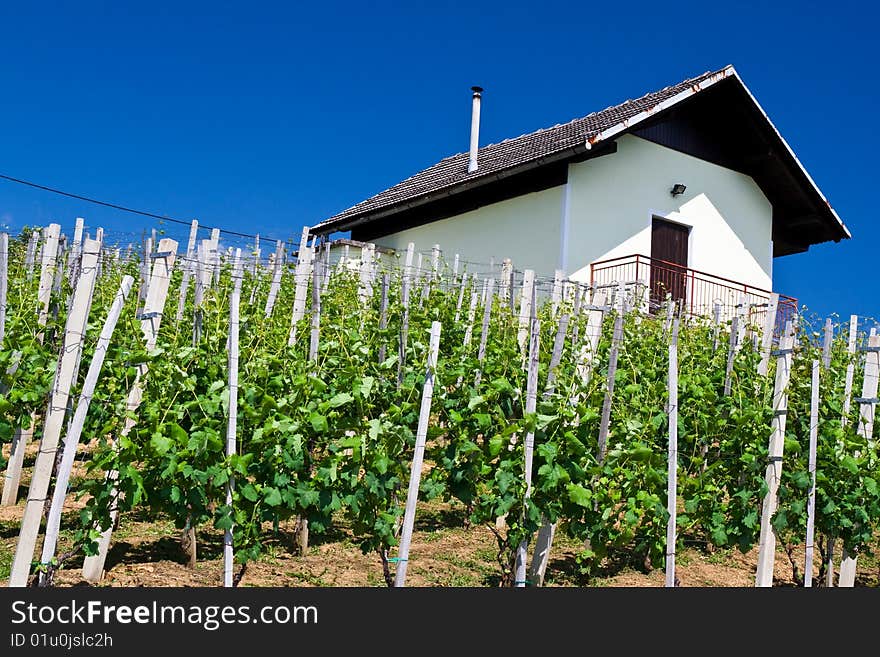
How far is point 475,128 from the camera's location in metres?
14.6

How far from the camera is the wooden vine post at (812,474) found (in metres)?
4.91

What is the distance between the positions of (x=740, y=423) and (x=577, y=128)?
408 inches

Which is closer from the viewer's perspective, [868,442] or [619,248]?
[868,442]

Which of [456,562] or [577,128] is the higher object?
[577,128]

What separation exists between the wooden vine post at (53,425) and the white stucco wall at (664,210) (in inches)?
368

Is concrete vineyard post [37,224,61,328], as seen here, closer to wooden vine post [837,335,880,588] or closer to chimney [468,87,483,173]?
wooden vine post [837,335,880,588]

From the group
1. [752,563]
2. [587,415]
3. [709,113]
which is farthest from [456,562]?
[709,113]

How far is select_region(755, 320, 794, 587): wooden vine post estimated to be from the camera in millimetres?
4801

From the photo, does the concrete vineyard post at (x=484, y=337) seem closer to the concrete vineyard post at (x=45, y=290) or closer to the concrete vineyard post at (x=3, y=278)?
the concrete vineyard post at (x=3, y=278)

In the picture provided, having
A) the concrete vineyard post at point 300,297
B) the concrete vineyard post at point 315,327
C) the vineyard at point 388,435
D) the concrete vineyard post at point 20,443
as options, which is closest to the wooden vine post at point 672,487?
the vineyard at point 388,435

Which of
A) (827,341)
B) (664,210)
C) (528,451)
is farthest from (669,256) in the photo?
(528,451)

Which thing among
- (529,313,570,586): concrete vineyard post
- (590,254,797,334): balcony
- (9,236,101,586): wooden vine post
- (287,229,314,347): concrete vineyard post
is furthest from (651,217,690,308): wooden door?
(9,236,101,586): wooden vine post

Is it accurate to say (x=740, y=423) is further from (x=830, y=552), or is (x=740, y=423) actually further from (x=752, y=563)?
(x=752, y=563)

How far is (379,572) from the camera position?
4.75 m
